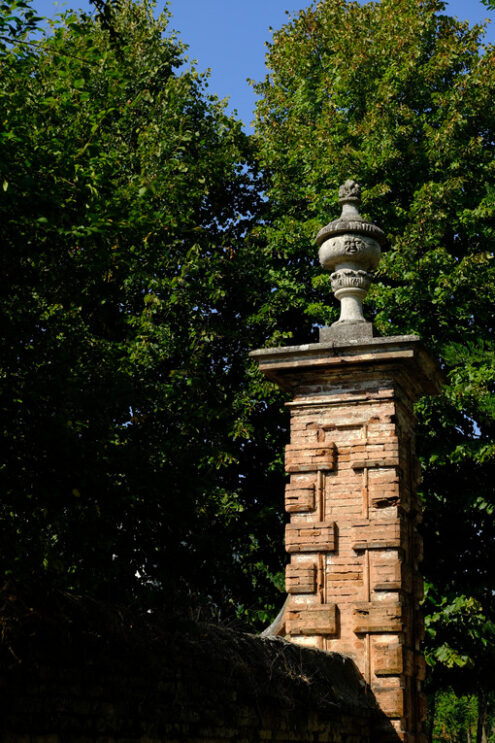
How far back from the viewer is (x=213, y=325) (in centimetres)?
1446

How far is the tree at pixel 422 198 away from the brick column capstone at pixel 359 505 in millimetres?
3845

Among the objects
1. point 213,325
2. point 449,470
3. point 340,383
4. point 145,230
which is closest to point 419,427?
point 449,470

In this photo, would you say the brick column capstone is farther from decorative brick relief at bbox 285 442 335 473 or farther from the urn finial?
the urn finial

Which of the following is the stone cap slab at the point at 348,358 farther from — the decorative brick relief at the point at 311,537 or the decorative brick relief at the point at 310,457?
the decorative brick relief at the point at 311,537

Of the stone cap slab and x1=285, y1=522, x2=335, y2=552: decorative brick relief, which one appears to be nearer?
x1=285, y1=522, x2=335, y2=552: decorative brick relief

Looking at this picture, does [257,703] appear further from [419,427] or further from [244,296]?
[244,296]

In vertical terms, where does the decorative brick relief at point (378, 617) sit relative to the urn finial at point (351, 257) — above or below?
below

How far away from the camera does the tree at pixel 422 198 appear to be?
1266cm

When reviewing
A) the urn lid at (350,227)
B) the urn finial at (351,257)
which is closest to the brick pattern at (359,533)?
the urn finial at (351,257)

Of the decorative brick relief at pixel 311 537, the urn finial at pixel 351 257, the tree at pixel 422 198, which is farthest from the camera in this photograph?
the tree at pixel 422 198

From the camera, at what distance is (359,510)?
21.5ft

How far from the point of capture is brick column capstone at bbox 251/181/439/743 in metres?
6.27

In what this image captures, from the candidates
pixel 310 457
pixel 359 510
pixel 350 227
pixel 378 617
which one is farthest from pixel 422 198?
pixel 378 617

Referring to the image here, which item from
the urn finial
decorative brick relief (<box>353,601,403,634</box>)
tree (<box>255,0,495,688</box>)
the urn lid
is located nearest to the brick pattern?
decorative brick relief (<box>353,601,403,634</box>)
